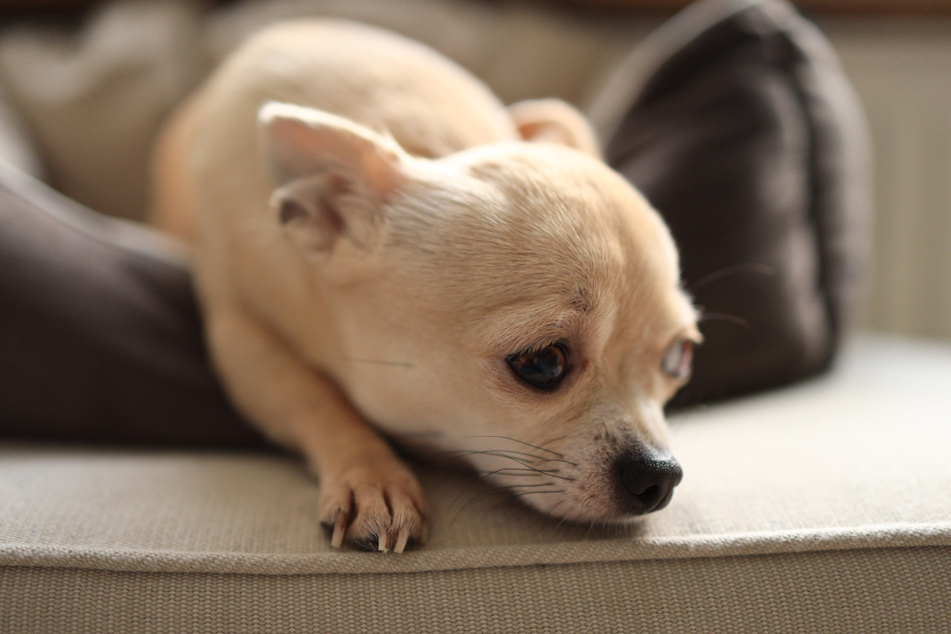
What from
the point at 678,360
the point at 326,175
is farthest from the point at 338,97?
the point at 678,360

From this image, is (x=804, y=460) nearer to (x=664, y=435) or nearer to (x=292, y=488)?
(x=664, y=435)

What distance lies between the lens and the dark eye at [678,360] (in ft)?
3.94

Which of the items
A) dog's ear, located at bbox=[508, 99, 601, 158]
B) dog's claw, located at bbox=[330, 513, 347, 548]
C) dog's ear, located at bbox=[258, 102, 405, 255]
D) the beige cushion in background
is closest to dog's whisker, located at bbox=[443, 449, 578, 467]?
dog's claw, located at bbox=[330, 513, 347, 548]

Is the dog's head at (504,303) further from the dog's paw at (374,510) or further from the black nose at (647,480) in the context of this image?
the dog's paw at (374,510)

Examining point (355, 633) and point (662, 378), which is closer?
point (355, 633)

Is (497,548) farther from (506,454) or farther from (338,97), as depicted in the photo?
(338,97)

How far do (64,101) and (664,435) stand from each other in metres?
2.27

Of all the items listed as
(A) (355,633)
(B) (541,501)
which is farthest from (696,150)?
(A) (355,633)

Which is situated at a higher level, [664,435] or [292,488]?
[664,435]

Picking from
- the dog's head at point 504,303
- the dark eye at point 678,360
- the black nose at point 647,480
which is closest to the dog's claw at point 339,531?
the dog's head at point 504,303

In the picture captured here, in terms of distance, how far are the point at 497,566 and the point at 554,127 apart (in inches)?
39.7

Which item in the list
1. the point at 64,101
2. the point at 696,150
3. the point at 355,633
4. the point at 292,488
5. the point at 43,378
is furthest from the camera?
the point at 64,101

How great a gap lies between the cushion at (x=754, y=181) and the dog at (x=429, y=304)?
26cm

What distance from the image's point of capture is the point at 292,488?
1151 millimetres
